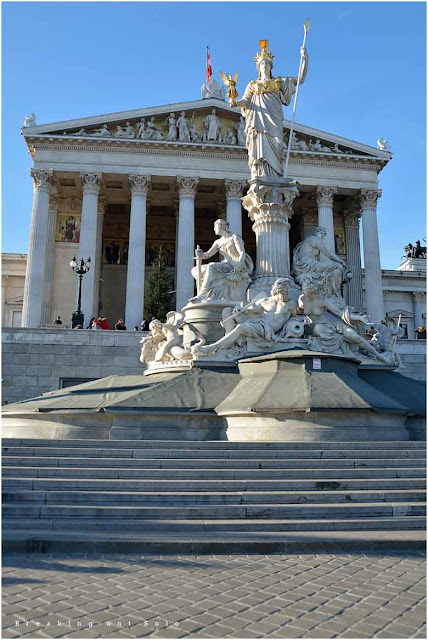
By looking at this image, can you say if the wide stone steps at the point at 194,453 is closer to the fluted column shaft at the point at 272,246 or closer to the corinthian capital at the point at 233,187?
the fluted column shaft at the point at 272,246

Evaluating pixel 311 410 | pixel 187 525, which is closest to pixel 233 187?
pixel 311 410

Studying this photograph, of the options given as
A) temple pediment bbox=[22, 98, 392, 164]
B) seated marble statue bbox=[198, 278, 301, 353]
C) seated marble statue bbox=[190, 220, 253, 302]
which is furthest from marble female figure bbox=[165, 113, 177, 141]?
seated marble statue bbox=[198, 278, 301, 353]

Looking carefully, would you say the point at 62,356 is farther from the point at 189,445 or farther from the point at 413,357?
the point at 189,445

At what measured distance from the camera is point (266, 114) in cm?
1631

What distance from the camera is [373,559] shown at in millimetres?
6207

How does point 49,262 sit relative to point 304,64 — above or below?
above

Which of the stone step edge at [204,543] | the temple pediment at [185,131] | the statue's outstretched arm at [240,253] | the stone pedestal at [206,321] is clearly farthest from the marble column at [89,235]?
the stone step edge at [204,543]

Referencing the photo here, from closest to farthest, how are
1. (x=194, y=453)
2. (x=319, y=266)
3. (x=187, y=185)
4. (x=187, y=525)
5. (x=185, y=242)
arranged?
(x=187, y=525), (x=194, y=453), (x=319, y=266), (x=185, y=242), (x=187, y=185)

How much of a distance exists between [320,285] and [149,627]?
10.9 m

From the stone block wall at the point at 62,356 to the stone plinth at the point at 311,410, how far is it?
16.5 metres

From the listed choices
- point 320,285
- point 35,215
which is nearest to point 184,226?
point 35,215

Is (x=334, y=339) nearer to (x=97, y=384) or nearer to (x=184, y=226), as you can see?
(x=97, y=384)

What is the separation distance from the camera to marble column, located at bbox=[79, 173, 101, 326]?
39750mm

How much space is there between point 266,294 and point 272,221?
223cm
